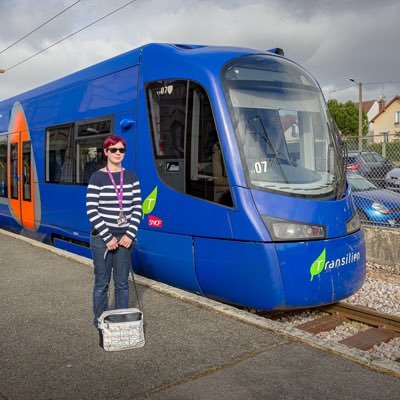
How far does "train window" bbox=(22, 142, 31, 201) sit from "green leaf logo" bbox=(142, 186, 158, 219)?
436cm

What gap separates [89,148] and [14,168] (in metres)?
3.60

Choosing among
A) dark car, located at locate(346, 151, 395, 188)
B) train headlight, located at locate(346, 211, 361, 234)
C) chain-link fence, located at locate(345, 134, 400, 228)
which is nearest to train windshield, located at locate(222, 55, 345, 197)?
train headlight, located at locate(346, 211, 361, 234)

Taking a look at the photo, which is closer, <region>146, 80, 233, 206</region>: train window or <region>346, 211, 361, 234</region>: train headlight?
<region>146, 80, 233, 206</region>: train window

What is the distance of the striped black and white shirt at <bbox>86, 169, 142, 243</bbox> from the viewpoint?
411cm

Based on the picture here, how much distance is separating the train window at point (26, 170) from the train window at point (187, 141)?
4.43 meters

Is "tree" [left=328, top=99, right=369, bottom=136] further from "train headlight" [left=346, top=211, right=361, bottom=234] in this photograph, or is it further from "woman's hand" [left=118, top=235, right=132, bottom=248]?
"woman's hand" [left=118, top=235, right=132, bottom=248]

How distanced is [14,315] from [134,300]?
1207 millimetres

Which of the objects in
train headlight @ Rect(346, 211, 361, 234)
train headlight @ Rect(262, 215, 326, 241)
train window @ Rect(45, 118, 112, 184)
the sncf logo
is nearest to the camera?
train headlight @ Rect(262, 215, 326, 241)

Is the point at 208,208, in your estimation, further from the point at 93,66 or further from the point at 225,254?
the point at 93,66

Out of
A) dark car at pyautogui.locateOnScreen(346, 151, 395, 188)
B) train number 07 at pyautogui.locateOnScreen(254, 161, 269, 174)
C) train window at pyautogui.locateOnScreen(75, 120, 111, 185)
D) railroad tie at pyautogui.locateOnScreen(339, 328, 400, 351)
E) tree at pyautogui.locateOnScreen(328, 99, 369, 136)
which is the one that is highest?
tree at pyautogui.locateOnScreen(328, 99, 369, 136)

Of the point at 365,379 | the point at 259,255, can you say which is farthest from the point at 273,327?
the point at 365,379

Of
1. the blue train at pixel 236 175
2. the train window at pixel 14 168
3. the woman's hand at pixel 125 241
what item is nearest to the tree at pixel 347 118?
the train window at pixel 14 168

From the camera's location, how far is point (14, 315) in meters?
5.05

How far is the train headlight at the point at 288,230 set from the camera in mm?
4969
